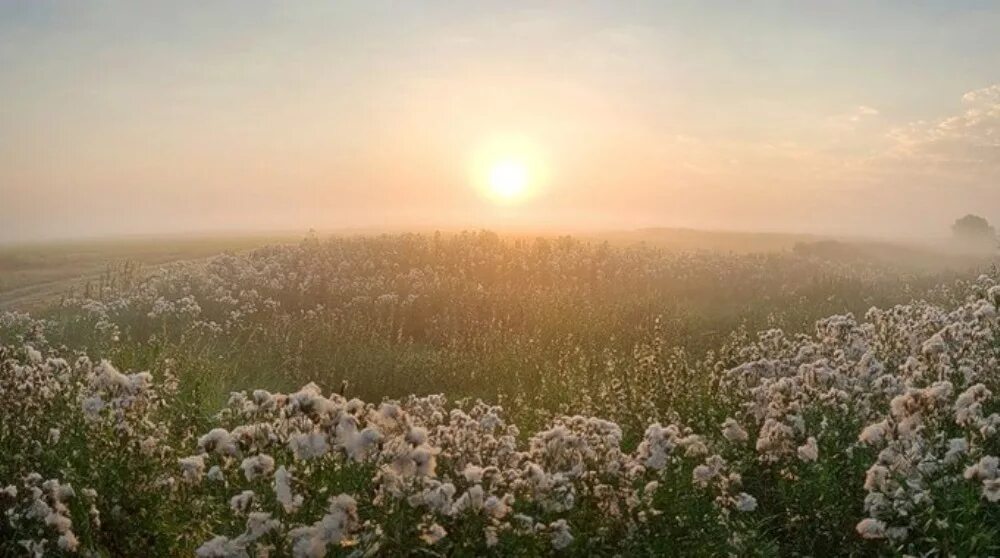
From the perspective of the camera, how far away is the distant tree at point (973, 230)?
7851 centimetres

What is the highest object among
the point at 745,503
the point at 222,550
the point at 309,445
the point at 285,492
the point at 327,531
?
the point at 309,445

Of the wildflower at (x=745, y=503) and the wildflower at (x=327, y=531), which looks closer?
the wildflower at (x=327, y=531)

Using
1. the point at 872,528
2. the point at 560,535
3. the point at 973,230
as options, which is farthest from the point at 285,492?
the point at 973,230

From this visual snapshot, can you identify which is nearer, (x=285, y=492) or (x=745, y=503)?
(x=285, y=492)

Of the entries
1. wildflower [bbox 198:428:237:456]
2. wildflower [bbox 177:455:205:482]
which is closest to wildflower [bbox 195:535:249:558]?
wildflower [bbox 198:428:237:456]

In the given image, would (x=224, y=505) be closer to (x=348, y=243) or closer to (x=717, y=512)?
(x=717, y=512)

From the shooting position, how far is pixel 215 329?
15.2 meters

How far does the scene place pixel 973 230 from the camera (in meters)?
80.2

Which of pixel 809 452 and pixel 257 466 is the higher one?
pixel 257 466

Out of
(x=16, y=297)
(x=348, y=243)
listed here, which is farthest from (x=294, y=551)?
(x=16, y=297)

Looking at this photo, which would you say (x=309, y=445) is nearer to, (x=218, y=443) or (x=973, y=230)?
(x=218, y=443)

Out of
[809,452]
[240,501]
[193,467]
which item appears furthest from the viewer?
[809,452]

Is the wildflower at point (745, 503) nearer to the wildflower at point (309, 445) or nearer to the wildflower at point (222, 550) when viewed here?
the wildflower at point (309, 445)

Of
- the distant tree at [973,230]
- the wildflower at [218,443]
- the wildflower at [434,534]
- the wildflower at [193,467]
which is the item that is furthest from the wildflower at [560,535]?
the distant tree at [973,230]
